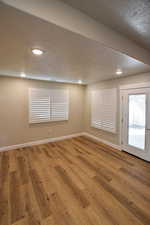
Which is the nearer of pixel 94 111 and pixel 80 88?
pixel 94 111

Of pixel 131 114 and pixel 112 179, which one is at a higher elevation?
pixel 131 114

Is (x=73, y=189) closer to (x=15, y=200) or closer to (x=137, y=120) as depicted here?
(x=15, y=200)

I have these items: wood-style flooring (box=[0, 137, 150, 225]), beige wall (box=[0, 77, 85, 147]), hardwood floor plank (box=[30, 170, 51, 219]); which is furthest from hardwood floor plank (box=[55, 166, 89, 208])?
beige wall (box=[0, 77, 85, 147])

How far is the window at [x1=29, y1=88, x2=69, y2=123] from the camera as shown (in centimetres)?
390

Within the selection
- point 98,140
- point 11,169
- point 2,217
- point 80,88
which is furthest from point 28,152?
point 80,88

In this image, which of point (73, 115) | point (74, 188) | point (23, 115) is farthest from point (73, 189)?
point (73, 115)

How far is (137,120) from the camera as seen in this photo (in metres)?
3.14

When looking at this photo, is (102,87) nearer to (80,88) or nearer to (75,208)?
(80,88)

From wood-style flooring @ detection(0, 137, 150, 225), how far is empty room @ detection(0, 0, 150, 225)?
0.05ft

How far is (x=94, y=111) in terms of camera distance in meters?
4.62

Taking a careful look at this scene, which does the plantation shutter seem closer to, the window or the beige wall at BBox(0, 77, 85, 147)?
the window

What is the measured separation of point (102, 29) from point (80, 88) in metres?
3.70

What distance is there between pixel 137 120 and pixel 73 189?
247 centimetres

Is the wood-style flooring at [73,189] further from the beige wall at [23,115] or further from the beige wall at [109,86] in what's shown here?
the beige wall at [109,86]
